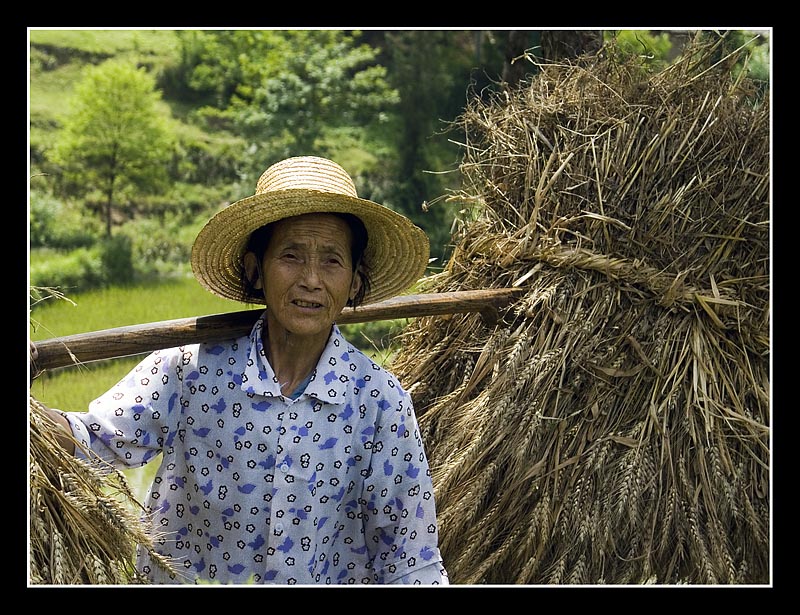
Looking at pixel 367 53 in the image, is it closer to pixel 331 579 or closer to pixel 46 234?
pixel 46 234

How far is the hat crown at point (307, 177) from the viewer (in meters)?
2.26

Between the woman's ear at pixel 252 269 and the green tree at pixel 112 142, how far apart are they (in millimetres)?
6955

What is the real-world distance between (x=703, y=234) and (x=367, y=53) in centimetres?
769

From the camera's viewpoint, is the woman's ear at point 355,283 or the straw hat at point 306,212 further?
the woman's ear at point 355,283

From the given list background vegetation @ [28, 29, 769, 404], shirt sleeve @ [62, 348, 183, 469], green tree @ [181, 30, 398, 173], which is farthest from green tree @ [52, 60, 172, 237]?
shirt sleeve @ [62, 348, 183, 469]

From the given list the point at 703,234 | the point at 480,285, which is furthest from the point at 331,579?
the point at 703,234

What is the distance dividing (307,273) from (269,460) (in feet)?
1.44

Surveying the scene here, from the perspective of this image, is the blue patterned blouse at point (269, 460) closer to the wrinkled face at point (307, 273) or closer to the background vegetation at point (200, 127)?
the wrinkled face at point (307, 273)

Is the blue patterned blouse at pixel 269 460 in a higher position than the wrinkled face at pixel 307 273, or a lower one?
lower

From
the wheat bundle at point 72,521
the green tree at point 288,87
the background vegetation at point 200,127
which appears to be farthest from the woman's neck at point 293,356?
the green tree at point 288,87

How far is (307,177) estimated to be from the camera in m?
2.27

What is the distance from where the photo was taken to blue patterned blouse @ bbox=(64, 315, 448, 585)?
2.24m

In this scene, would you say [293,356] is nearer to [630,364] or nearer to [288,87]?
[630,364]

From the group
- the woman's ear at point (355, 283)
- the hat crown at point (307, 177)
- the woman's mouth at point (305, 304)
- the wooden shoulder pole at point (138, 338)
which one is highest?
the hat crown at point (307, 177)
